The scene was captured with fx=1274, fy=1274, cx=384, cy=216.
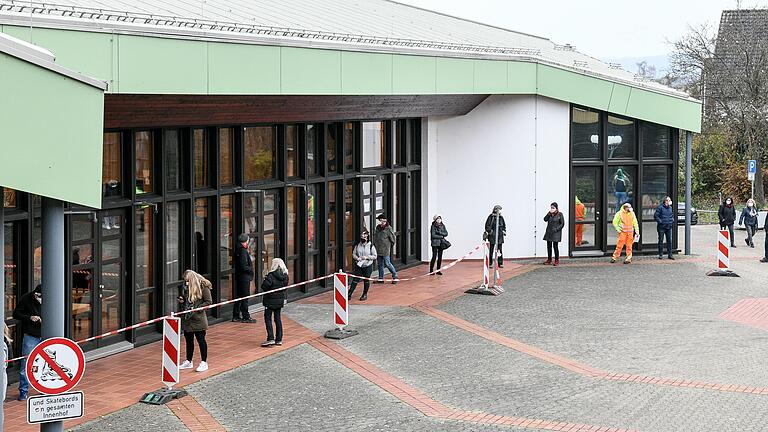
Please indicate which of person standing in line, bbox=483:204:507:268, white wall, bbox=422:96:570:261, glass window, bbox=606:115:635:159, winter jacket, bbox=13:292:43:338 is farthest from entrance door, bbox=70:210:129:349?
glass window, bbox=606:115:635:159

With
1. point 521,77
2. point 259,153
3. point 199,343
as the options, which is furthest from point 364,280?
point 521,77

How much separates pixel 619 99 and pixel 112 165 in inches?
526

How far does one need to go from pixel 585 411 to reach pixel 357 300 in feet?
27.8

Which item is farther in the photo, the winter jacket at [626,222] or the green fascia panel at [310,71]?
the winter jacket at [626,222]

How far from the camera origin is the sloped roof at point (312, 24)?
49.4ft

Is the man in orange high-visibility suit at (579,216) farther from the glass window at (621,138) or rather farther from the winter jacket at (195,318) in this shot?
the winter jacket at (195,318)

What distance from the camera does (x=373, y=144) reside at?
2481cm

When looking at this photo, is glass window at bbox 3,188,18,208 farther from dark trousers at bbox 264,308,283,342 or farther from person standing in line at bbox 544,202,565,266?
person standing in line at bbox 544,202,565,266

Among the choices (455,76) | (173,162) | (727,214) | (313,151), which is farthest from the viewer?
(727,214)

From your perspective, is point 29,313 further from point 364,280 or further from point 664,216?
point 664,216

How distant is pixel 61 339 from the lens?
10320mm

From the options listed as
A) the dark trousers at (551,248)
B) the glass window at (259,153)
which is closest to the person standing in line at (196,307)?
the glass window at (259,153)

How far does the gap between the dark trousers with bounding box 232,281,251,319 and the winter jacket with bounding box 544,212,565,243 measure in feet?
27.0

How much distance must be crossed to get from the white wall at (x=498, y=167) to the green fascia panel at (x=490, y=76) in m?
1.07
